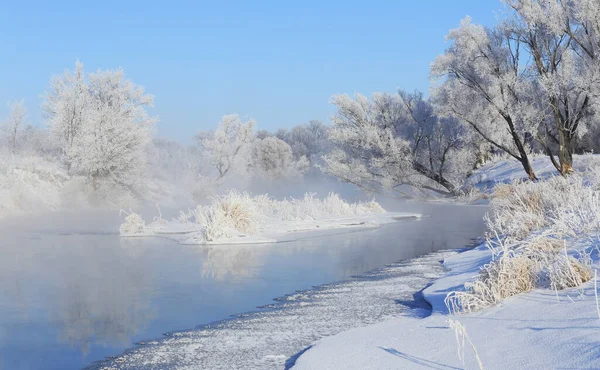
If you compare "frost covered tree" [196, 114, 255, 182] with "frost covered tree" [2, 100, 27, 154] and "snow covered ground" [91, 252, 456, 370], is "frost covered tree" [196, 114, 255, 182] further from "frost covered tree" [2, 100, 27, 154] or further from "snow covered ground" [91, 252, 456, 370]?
"snow covered ground" [91, 252, 456, 370]

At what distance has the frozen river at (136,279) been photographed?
470 cm

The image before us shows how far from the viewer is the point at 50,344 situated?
4465mm

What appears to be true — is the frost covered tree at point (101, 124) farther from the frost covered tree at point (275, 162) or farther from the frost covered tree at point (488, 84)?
the frost covered tree at point (275, 162)

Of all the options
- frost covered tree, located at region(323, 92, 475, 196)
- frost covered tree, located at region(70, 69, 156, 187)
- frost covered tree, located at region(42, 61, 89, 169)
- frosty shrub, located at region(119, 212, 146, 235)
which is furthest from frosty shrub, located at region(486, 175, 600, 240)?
frost covered tree, located at region(42, 61, 89, 169)

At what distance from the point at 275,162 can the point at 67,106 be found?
22462 millimetres

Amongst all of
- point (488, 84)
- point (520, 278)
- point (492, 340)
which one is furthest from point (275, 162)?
point (492, 340)

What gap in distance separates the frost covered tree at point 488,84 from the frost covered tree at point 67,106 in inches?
709

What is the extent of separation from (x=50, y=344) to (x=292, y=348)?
77.4 inches

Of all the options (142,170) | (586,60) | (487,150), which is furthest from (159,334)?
(487,150)

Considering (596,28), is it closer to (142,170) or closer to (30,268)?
(30,268)

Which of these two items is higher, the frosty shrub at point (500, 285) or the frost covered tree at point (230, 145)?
the frost covered tree at point (230, 145)

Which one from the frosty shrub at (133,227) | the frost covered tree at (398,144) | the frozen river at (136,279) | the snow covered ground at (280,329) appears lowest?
the snow covered ground at (280,329)

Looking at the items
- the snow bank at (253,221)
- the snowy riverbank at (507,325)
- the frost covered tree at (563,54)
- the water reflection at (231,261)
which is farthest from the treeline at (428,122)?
the snowy riverbank at (507,325)

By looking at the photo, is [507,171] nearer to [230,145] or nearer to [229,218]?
[229,218]
